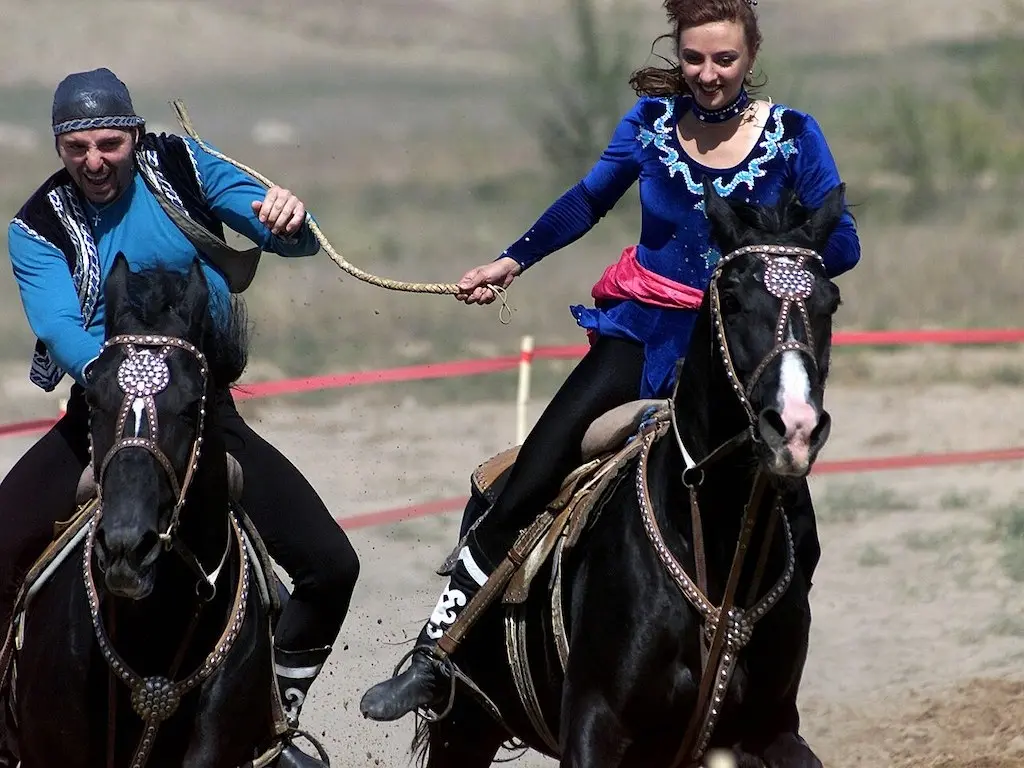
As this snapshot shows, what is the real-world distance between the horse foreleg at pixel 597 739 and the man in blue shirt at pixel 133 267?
946mm

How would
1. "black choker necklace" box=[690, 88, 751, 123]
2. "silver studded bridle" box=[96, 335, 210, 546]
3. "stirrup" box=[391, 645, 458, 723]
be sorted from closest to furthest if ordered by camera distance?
"silver studded bridle" box=[96, 335, 210, 546]
"black choker necklace" box=[690, 88, 751, 123]
"stirrup" box=[391, 645, 458, 723]

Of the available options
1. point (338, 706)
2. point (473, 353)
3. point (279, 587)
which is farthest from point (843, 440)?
point (279, 587)

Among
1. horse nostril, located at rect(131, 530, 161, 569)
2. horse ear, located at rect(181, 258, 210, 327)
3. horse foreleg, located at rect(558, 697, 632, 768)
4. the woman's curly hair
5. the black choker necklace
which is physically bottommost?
horse foreleg, located at rect(558, 697, 632, 768)

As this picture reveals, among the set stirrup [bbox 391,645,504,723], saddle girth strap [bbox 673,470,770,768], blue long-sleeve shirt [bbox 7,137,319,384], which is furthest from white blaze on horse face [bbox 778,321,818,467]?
stirrup [bbox 391,645,504,723]

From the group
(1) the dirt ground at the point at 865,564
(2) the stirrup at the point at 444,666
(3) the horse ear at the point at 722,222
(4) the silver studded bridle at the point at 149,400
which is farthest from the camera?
(1) the dirt ground at the point at 865,564

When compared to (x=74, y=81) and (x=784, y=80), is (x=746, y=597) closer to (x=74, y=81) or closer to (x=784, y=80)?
(x=74, y=81)

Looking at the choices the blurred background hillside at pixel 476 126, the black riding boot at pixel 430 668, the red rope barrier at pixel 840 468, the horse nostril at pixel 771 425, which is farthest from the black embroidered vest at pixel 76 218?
the blurred background hillside at pixel 476 126

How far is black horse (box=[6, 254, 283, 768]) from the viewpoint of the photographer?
4.32 metres

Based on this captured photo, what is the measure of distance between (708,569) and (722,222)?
905 millimetres

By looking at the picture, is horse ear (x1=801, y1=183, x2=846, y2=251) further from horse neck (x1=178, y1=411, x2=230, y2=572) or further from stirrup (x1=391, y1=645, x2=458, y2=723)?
stirrup (x1=391, y1=645, x2=458, y2=723)

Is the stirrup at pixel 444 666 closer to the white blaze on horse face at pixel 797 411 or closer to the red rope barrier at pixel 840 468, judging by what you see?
the white blaze on horse face at pixel 797 411

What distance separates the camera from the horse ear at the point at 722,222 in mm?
4430

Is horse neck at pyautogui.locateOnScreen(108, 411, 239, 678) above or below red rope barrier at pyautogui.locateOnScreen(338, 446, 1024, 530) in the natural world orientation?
above

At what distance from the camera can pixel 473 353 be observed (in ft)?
54.5
